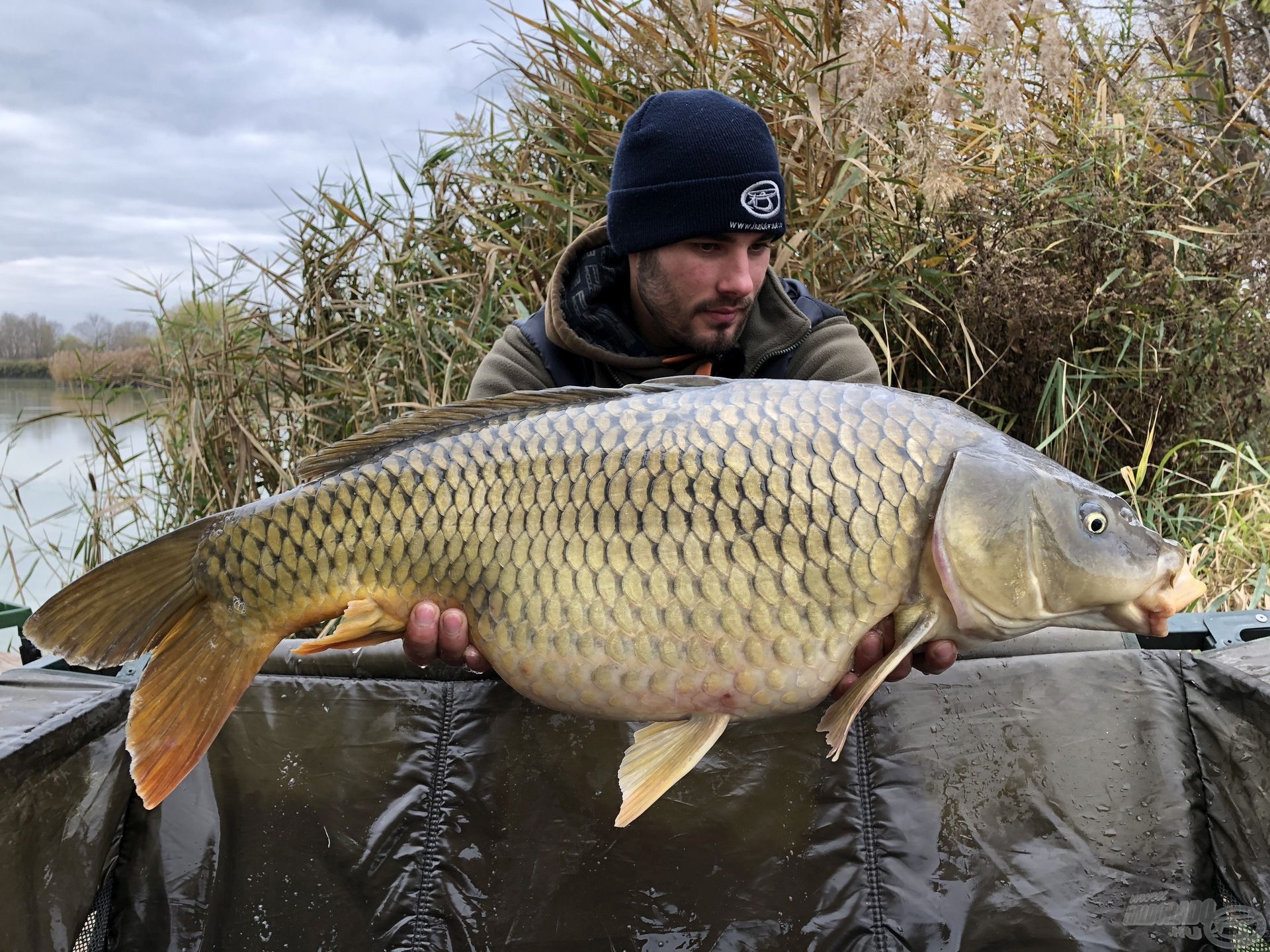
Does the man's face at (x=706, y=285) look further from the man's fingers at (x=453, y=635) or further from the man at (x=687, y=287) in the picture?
the man's fingers at (x=453, y=635)

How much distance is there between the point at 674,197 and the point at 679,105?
7.8 inches

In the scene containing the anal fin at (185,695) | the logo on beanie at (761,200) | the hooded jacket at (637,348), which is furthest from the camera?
the hooded jacket at (637,348)

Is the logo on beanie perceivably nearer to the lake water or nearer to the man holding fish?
the man holding fish

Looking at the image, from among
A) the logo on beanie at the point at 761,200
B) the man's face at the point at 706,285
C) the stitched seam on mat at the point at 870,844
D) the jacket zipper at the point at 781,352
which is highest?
the logo on beanie at the point at 761,200

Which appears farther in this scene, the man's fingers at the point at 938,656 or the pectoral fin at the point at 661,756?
the man's fingers at the point at 938,656

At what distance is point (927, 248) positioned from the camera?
258cm

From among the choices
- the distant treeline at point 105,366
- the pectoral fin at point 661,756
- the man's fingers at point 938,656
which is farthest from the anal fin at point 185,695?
the distant treeline at point 105,366

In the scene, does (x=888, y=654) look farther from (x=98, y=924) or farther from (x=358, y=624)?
(x=98, y=924)

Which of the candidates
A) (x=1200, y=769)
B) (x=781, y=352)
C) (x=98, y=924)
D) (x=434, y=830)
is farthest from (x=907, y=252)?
(x=98, y=924)

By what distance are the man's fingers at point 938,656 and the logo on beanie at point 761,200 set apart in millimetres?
897

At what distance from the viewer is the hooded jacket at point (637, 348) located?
194 cm

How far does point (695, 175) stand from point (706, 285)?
195 mm

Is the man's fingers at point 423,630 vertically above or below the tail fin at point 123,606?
below

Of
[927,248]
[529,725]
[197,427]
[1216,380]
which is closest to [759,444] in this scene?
[529,725]
